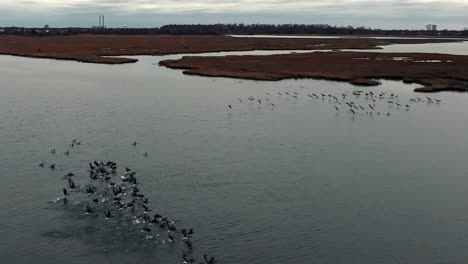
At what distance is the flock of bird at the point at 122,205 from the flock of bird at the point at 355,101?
15586mm

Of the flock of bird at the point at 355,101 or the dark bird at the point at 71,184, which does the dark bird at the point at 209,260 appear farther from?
the flock of bird at the point at 355,101

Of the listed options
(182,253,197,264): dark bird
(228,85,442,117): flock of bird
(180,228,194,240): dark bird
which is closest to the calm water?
(182,253,197,264): dark bird

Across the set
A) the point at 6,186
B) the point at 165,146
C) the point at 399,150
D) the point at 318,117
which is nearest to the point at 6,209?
the point at 6,186

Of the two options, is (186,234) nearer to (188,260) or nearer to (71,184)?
(188,260)

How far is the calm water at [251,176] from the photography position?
14234mm

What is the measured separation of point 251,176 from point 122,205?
503 centimetres

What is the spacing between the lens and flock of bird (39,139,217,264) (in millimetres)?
14555

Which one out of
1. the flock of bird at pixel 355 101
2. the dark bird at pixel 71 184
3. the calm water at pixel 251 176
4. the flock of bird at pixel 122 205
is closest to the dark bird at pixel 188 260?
the flock of bird at pixel 122 205

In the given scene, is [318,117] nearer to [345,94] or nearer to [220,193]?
[345,94]

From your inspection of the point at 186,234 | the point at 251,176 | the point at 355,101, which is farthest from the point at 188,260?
the point at 355,101

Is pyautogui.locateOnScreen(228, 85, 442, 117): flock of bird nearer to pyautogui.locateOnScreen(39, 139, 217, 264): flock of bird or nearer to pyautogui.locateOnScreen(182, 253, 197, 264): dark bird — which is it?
pyautogui.locateOnScreen(39, 139, 217, 264): flock of bird

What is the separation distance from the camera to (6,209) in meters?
16.3

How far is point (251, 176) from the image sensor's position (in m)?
20.0

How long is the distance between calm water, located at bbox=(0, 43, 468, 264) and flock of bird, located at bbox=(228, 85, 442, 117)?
0.65 m
